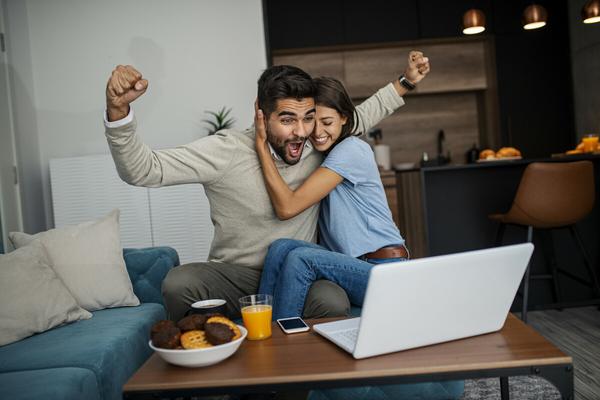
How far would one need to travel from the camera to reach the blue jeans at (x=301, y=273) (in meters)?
1.77

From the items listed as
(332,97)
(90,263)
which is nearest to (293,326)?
(332,97)

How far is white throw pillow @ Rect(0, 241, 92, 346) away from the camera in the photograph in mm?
2057

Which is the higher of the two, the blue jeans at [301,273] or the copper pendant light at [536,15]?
the copper pendant light at [536,15]

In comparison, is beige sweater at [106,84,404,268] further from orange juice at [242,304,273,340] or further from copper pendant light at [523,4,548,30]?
copper pendant light at [523,4,548,30]

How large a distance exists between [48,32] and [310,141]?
3073 mm

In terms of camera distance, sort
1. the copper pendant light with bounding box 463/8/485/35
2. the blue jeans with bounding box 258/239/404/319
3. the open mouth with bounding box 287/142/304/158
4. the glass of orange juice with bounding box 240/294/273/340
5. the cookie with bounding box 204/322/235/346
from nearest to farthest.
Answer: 1. the cookie with bounding box 204/322/235/346
2. the glass of orange juice with bounding box 240/294/273/340
3. the blue jeans with bounding box 258/239/404/319
4. the open mouth with bounding box 287/142/304/158
5. the copper pendant light with bounding box 463/8/485/35

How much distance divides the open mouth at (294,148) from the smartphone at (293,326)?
825 millimetres

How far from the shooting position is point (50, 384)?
1.59 metres

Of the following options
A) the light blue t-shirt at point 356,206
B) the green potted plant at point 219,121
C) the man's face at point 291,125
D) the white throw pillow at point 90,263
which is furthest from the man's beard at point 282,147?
the green potted plant at point 219,121

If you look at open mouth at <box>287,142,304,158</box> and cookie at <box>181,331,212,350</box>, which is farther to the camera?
open mouth at <box>287,142,304,158</box>

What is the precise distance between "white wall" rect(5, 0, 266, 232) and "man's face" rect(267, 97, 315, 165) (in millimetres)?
2297

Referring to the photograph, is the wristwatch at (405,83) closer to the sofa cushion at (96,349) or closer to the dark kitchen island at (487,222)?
the dark kitchen island at (487,222)

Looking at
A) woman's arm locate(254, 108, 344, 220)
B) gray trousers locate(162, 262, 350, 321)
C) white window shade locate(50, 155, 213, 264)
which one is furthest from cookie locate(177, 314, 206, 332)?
white window shade locate(50, 155, 213, 264)

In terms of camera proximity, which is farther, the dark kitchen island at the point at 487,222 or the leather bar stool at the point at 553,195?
the dark kitchen island at the point at 487,222
